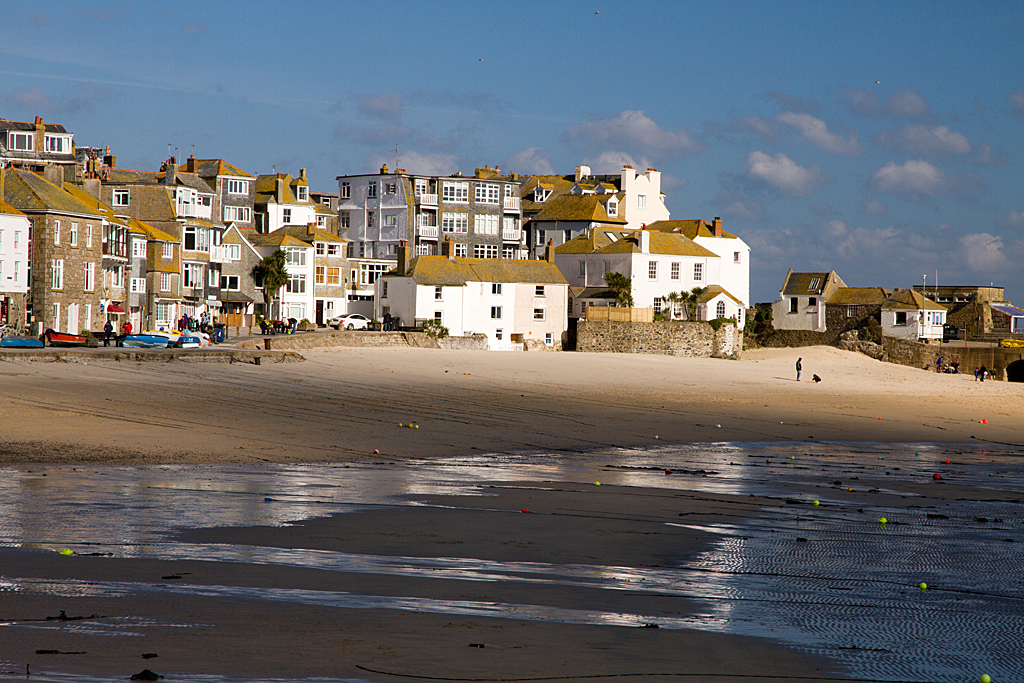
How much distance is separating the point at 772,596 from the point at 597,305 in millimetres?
59498

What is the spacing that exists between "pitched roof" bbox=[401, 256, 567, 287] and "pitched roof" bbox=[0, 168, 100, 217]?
1984 centimetres

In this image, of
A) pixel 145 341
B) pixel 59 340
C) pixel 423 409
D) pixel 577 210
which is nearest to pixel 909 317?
pixel 577 210

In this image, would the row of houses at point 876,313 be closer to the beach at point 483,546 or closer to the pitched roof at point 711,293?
the pitched roof at point 711,293

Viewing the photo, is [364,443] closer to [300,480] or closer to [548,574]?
[300,480]

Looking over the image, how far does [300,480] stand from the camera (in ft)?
46.5

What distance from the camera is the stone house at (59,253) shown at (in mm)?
48344

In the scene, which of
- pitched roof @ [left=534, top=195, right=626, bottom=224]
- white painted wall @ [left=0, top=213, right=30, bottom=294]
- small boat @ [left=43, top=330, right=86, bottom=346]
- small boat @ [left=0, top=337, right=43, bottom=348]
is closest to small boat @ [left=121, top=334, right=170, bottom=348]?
small boat @ [left=43, top=330, right=86, bottom=346]

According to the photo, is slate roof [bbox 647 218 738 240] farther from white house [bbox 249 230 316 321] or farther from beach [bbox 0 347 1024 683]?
beach [bbox 0 347 1024 683]

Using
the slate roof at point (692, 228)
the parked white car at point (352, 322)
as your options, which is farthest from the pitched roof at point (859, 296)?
the parked white car at point (352, 322)

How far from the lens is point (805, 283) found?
83.4m

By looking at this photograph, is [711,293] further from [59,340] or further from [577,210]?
[59,340]

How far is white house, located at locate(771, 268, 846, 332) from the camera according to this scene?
81688 millimetres

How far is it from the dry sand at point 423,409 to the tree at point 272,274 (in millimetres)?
24327

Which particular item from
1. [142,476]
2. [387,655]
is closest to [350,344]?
[142,476]
